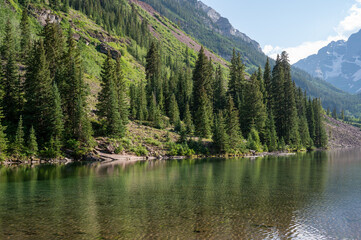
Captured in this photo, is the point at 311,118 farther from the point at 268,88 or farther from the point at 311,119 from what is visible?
the point at 268,88

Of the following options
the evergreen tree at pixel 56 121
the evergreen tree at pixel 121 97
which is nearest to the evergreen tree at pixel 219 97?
the evergreen tree at pixel 121 97

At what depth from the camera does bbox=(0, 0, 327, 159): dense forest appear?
2325 inches

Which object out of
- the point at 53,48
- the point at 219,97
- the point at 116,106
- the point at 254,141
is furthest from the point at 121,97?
the point at 254,141

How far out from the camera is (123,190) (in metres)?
29.0

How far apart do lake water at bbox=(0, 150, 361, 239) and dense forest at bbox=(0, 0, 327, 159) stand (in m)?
25.2

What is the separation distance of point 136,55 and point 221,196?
148029 mm

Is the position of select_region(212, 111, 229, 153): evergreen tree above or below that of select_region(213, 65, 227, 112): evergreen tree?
below

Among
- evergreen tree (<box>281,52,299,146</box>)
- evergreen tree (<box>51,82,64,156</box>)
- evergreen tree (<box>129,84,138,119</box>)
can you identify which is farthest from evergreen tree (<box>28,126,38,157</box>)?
evergreen tree (<box>281,52,299,146</box>)

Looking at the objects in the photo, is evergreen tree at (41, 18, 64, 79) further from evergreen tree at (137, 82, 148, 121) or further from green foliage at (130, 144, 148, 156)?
green foliage at (130, 144, 148, 156)

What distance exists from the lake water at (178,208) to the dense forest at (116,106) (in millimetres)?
25215

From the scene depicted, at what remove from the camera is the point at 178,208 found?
2181 centimetres

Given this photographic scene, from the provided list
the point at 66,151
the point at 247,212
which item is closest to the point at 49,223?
the point at 247,212

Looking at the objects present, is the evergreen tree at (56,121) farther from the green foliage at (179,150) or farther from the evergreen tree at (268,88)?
the evergreen tree at (268,88)

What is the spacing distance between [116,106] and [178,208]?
49030mm
